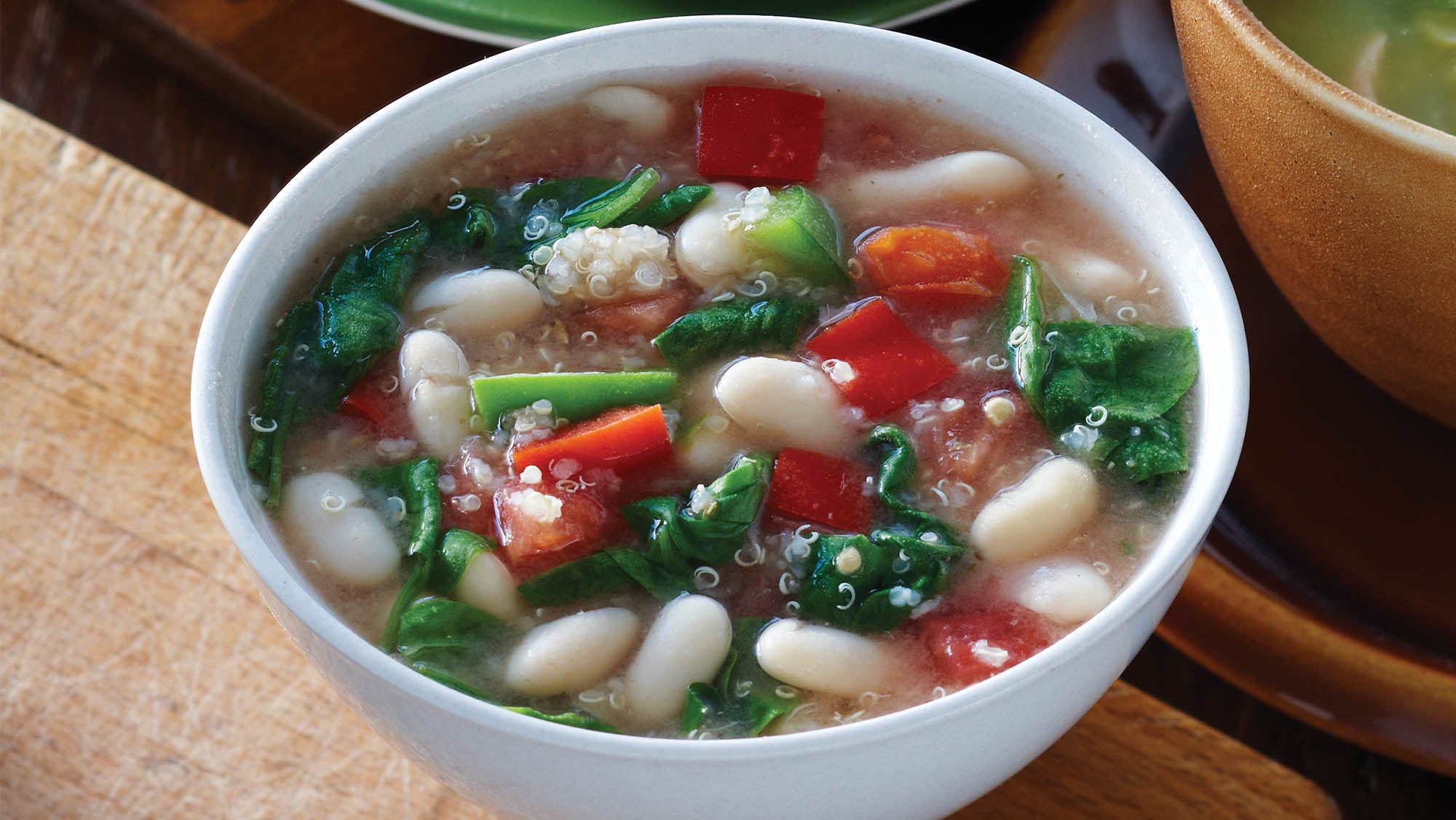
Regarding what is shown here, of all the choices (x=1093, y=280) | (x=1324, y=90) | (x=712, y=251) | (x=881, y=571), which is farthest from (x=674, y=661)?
(x=1324, y=90)

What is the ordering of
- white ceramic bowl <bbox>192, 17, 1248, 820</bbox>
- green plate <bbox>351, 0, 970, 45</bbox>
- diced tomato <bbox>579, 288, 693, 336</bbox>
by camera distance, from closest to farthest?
white ceramic bowl <bbox>192, 17, 1248, 820</bbox> < diced tomato <bbox>579, 288, 693, 336</bbox> < green plate <bbox>351, 0, 970, 45</bbox>

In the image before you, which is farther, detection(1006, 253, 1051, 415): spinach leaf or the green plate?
the green plate

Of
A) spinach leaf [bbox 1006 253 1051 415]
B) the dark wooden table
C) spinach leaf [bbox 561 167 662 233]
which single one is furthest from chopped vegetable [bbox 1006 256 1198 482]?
the dark wooden table

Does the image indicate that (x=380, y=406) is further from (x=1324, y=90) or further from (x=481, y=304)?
(x=1324, y=90)

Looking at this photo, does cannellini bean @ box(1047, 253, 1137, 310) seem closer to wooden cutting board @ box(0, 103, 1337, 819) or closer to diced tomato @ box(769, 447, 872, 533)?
diced tomato @ box(769, 447, 872, 533)

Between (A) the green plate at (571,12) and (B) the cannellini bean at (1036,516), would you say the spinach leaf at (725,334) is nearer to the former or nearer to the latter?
(B) the cannellini bean at (1036,516)

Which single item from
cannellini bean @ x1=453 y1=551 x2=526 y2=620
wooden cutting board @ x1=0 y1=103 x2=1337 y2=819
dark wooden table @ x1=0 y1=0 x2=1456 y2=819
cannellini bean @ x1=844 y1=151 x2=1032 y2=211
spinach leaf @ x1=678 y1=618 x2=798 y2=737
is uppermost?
cannellini bean @ x1=844 y1=151 x2=1032 y2=211

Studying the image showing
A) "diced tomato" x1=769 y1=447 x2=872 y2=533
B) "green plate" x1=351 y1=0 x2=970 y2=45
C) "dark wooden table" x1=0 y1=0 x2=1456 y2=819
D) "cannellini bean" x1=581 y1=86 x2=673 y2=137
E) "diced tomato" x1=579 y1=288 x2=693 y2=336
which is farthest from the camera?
"dark wooden table" x1=0 y1=0 x2=1456 y2=819
